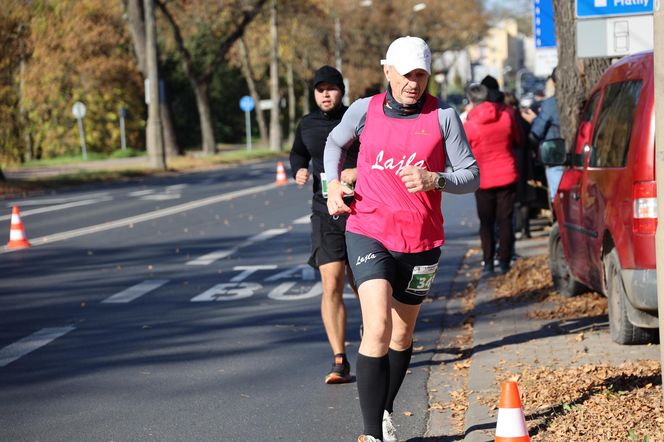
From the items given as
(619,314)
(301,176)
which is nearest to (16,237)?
(301,176)

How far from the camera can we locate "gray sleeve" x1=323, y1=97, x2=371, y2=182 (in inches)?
226

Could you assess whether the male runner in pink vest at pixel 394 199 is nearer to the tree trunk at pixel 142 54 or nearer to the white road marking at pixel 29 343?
the white road marking at pixel 29 343

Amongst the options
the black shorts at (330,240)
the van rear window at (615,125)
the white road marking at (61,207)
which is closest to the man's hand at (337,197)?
the black shorts at (330,240)

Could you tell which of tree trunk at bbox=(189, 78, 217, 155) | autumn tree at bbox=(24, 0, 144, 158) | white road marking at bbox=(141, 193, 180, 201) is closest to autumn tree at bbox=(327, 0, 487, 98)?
autumn tree at bbox=(24, 0, 144, 158)

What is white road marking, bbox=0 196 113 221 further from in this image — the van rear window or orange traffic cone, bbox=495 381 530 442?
orange traffic cone, bbox=495 381 530 442

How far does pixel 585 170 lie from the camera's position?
28.6ft

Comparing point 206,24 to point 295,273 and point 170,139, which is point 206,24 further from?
point 295,273

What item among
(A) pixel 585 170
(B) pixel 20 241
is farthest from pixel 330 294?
(B) pixel 20 241

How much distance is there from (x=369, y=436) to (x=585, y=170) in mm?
3893

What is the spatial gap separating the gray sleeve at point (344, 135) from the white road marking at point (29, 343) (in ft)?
11.0

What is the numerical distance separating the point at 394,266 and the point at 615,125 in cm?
307

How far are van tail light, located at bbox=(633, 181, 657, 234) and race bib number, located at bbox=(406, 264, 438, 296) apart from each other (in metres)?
1.98

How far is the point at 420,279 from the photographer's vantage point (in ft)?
18.5

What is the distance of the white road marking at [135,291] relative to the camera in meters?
11.1
